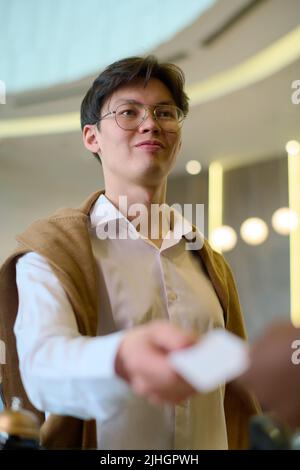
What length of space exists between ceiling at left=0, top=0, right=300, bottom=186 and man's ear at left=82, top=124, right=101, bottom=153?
6.30 feet

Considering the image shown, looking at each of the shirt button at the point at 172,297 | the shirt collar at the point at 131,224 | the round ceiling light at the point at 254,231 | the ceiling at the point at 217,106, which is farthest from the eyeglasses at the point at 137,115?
the round ceiling light at the point at 254,231

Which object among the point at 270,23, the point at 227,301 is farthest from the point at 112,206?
the point at 270,23

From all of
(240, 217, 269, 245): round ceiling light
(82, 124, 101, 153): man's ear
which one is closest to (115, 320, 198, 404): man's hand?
(82, 124, 101, 153): man's ear

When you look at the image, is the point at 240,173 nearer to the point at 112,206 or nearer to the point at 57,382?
the point at 112,206

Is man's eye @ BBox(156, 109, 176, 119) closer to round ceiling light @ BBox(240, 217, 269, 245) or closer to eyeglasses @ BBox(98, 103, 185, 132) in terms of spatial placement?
eyeglasses @ BBox(98, 103, 185, 132)

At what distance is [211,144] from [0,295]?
3059 mm

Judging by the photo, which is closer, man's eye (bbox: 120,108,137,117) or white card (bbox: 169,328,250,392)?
white card (bbox: 169,328,250,392)

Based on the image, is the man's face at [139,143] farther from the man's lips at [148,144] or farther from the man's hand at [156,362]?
the man's hand at [156,362]

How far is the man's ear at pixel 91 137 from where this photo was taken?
0.94 metres

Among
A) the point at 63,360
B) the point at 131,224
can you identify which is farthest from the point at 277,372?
the point at 131,224

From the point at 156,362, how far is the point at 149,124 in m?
0.49

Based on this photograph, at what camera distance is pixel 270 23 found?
111 inches

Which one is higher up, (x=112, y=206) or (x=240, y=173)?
(x=240, y=173)

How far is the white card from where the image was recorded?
1.29ft
